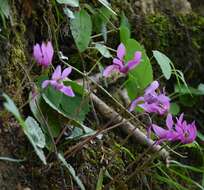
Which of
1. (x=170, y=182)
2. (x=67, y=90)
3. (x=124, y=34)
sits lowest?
(x=170, y=182)

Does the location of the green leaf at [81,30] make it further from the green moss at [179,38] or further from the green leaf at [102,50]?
the green moss at [179,38]

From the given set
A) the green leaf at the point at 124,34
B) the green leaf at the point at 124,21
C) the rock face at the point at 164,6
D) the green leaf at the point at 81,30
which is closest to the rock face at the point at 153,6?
the rock face at the point at 164,6

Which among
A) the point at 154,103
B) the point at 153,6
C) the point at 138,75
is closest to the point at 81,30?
the point at 138,75

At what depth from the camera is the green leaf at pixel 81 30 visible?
1645 millimetres

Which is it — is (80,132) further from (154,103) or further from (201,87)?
(201,87)

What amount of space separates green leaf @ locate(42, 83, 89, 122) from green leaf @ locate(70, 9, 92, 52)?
21 cm

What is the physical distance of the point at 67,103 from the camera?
4.81 feet

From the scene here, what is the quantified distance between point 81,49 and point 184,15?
0.78 meters

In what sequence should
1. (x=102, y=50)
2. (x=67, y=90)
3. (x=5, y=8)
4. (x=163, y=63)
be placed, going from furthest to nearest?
(x=102, y=50), (x=163, y=63), (x=5, y=8), (x=67, y=90)

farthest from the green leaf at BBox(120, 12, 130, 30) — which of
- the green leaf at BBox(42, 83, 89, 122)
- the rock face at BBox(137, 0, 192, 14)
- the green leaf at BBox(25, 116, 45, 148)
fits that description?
the green leaf at BBox(25, 116, 45, 148)

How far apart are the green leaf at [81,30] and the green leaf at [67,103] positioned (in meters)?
0.21

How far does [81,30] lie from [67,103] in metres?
0.29

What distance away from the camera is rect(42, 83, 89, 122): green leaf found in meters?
1.42

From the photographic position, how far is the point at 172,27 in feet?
7.26
